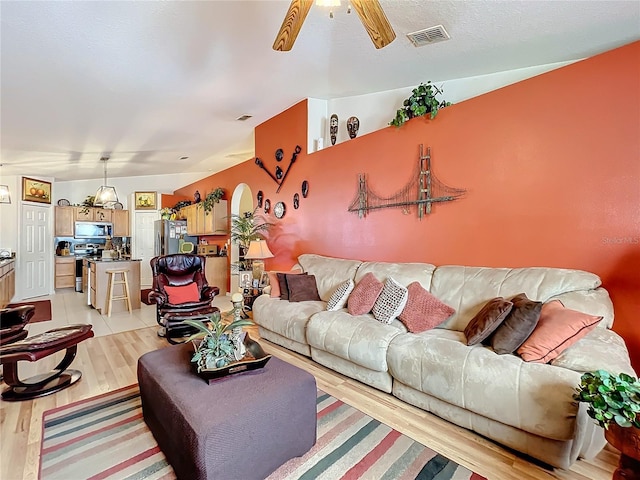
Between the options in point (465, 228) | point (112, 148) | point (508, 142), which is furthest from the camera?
point (112, 148)

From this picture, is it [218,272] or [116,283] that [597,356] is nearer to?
[116,283]

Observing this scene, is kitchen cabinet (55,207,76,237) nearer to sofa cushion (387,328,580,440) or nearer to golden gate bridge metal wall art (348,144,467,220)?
golden gate bridge metal wall art (348,144,467,220)

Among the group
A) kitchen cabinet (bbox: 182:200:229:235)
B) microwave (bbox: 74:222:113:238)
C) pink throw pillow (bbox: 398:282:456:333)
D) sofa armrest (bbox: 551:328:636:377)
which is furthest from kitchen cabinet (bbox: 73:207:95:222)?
sofa armrest (bbox: 551:328:636:377)

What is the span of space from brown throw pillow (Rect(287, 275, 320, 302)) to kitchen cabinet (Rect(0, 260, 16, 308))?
454cm

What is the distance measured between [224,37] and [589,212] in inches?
125

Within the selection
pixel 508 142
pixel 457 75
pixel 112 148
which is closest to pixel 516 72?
pixel 457 75

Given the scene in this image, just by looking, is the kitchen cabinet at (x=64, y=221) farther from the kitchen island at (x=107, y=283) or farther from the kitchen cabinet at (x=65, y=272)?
the kitchen island at (x=107, y=283)

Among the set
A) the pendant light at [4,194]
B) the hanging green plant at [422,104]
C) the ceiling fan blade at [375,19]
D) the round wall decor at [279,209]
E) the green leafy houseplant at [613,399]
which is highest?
the hanging green plant at [422,104]

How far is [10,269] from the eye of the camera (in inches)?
221

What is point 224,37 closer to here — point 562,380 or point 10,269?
point 562,380

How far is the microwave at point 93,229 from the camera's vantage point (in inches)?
306

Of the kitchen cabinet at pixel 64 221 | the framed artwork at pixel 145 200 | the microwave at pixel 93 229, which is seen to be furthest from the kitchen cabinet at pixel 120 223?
the kitchen cabinet at pixel 64 221

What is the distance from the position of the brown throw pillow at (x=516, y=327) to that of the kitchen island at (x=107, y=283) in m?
5.37

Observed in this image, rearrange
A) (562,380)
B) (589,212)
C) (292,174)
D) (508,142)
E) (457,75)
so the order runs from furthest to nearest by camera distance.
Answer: (292,174) < (457,75) < (508,142) < (589,212) < (562,380)
